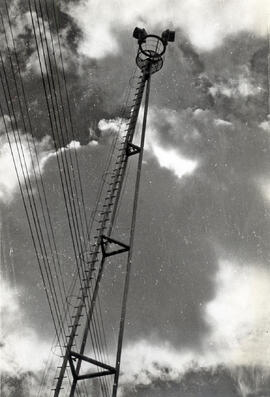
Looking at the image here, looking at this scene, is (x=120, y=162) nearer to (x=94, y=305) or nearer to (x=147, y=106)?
(x=147, y=106)

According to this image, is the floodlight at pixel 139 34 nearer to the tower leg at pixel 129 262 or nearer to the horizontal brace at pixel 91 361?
the tower leg at pixel 129 262

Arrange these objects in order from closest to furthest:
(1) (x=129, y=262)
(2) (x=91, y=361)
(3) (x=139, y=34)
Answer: (2) (x=91, y=361) < (1) (x=129, y=262) < (3) (x=139, y=34)

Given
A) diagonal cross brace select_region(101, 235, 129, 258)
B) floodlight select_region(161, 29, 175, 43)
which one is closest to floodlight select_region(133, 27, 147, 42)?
floodlight select_region(161, 29, 175, 43)

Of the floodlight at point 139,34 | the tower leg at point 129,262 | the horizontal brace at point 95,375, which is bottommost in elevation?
the horizontal brace at point 95,375

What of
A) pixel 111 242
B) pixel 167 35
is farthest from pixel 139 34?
pixel 111 242

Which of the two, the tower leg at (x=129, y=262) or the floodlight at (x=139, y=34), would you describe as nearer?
the tower leg at (x=129, y=262)

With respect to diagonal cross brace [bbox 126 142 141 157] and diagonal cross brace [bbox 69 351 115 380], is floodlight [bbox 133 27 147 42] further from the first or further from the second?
diagonal cross brace [bbox 69 351 115 380]

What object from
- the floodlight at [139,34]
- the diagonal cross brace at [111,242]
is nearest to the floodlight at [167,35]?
the floodlight at [139,34]

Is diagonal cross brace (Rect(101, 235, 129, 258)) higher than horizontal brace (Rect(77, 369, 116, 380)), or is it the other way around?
diagonal cross brace (Rect(101, 235, 129, 258))

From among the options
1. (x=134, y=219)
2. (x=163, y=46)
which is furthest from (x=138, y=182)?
(x=163, y=46)

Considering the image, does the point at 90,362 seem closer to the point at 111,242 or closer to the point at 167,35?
the point at 111,242

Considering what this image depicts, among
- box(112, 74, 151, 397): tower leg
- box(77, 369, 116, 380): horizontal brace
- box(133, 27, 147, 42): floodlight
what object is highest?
box(133, 27, 147, 42): floodlight
